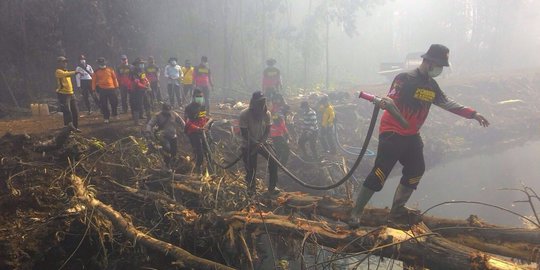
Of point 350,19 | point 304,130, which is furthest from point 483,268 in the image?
point 350,19

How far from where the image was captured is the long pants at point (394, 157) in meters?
4.50

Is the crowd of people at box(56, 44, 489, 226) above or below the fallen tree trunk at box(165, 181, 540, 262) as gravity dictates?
above

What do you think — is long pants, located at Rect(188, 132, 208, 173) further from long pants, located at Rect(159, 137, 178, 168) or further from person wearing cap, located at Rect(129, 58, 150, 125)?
person wearing cap, located at Rect(129, 58, 150, 125)

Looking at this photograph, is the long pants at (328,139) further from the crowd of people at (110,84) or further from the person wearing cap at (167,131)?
the person wearing cap at (167,131)

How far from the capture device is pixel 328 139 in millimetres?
13211

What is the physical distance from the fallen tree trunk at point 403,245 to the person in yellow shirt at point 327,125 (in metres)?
7.91

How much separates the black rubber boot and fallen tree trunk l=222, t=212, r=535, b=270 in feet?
0.75

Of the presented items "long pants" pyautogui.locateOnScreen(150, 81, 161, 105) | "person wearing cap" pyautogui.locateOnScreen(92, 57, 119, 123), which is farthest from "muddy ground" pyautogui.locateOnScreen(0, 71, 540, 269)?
"long pants" pyautogui.locateOnScreen(150, 81, 161, 105)

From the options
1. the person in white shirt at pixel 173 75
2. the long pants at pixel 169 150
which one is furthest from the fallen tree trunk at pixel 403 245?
the person in white shirt at pixel 173 75

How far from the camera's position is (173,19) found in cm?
2348

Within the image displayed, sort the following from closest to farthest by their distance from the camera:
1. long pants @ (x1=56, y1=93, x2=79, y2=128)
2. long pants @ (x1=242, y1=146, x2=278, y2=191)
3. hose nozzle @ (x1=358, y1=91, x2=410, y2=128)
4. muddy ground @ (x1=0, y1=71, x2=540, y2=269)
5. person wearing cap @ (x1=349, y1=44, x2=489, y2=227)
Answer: hose nozzle @ (x1=358, y1=91, x2=410, y2=128), person wearing cap @ (x1=349, y1=44, x2=489, y2=227), muddy ground @ (x1=0, y1=71, x2=540, y2=269), long pants @ (x1=242, y1=146, x2=278, y2=191), long pants @ (x1=56, y1=93, x2=79, y2=128)

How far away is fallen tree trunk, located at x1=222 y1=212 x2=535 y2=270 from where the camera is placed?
361cm

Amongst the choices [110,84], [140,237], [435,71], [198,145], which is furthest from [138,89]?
[435,71]

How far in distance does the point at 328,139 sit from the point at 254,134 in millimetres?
6850
